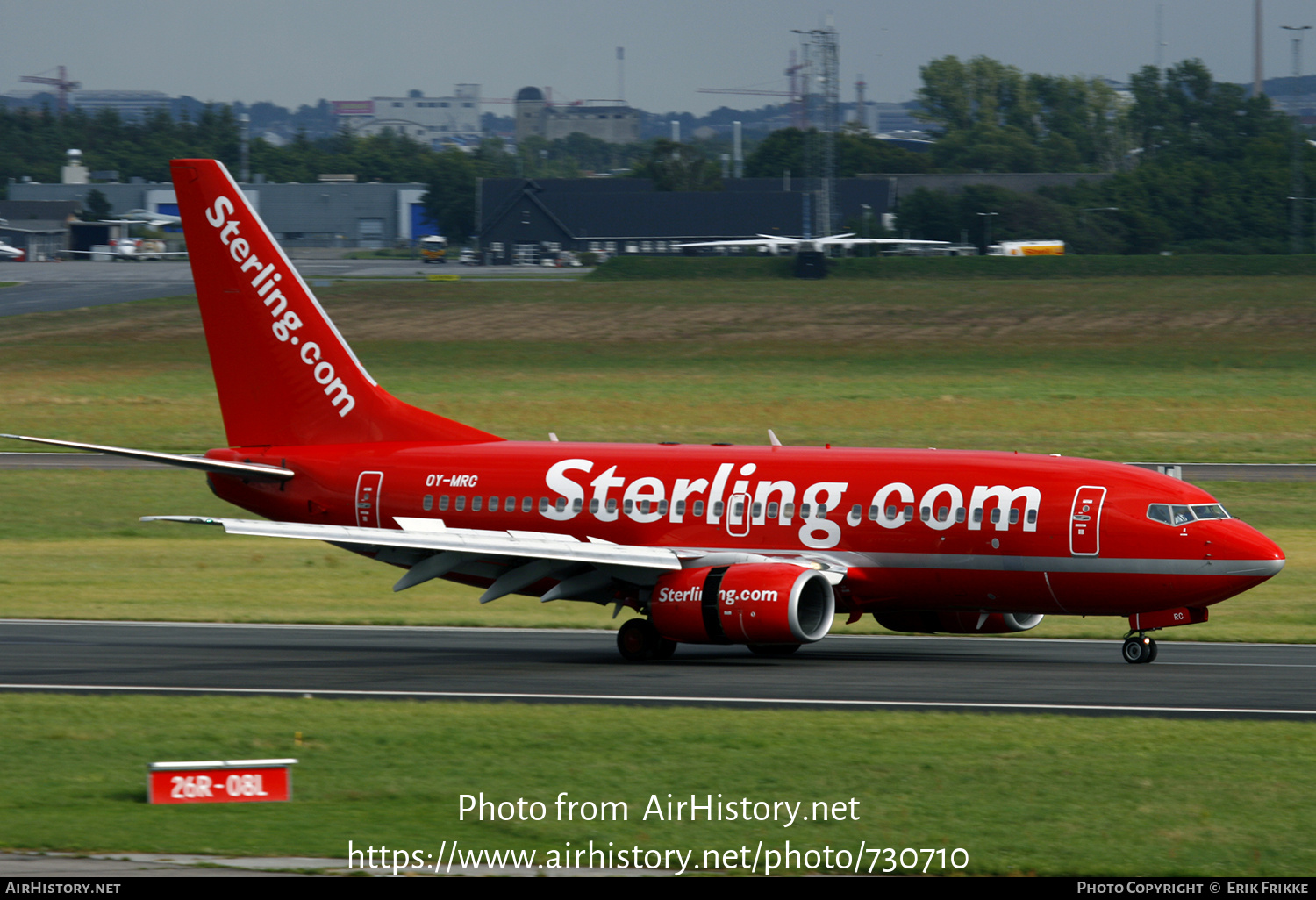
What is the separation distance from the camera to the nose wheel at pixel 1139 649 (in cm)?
3231

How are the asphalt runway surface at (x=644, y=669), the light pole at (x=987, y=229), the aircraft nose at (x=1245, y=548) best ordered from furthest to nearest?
1. the light pole at (x=987, y=229)
2. the aircraft nose at (x=1245, y=548)
3. the asphalt runway surface at (x=644, y=669)

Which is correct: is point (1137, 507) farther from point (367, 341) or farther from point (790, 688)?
point (367, 341)

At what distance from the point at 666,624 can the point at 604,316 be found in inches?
3739

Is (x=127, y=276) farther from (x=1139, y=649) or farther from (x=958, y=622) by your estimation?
(x=1139, y=649)

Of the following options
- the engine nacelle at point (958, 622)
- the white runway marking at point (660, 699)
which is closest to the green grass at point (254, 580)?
the engine nacelle at point (958, 622)

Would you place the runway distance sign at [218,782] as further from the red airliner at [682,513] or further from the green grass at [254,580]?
the green grass at [254,580]

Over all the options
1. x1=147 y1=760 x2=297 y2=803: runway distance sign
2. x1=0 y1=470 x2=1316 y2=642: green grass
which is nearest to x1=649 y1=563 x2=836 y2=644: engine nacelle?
x1=0 y1=470 x2=1316 y2=642: green grass

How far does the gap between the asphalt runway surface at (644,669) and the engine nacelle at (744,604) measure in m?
0.74

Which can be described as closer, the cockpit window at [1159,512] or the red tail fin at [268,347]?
the cockpit window at [1159,512]

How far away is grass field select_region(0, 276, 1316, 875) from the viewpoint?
1839 centimetres

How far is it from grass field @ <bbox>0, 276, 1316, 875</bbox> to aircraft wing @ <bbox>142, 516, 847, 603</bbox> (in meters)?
5.31

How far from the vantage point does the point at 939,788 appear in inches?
794

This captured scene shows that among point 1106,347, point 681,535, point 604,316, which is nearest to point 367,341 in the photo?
point 604,316

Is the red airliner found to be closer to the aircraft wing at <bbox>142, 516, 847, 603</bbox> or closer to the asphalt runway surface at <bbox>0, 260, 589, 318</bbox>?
the aircraft wing at <bbox>142, 516, 847, 603</bbox>
